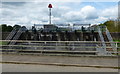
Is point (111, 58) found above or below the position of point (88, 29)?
below

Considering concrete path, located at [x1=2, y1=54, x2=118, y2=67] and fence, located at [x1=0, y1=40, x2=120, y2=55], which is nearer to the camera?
concrete path, located at [x1=2, y1=54, x2=118, y2=67]

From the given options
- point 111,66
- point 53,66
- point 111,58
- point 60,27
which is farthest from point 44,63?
point 60,27

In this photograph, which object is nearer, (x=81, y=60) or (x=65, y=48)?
(x=81, y=60)

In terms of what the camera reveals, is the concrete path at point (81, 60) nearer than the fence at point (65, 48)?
Yes

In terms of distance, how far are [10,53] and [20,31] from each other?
11536mm

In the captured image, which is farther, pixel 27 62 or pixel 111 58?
pixel 111 58

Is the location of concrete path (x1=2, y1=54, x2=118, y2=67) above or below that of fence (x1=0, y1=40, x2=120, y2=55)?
below

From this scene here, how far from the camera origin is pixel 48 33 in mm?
20500

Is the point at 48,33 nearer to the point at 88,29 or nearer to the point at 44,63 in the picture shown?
the point at 88,29

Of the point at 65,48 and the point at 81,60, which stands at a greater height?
the point at 65,48

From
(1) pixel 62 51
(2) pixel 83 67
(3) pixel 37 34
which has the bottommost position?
(2) pixel 83 67

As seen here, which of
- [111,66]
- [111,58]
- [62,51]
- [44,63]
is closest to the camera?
[111,66]

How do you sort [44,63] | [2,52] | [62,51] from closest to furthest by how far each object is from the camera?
[44,63] < [62,51] < [2,52]

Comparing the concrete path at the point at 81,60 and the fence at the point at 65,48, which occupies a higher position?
the fence at the point at 65,48
